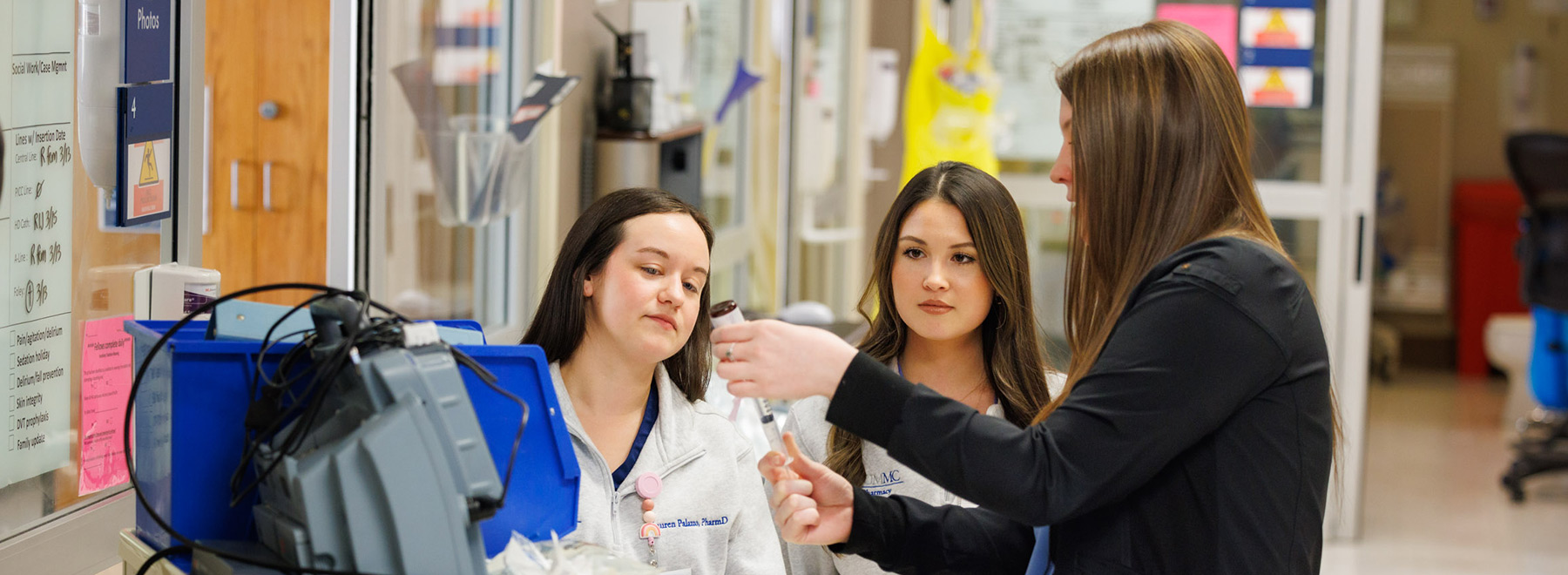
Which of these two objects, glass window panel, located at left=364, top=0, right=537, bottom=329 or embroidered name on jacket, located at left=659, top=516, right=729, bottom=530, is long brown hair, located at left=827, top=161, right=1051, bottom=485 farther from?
glass window panel, located at left=364, top=0, right=537, bottom=329

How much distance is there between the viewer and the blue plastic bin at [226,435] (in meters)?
1.24

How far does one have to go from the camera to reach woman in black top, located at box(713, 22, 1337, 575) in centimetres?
125

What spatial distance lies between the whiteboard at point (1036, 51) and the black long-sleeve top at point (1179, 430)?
4075 mm

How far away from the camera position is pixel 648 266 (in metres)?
1.70

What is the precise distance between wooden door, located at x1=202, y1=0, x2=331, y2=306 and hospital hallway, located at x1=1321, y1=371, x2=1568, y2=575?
363cm

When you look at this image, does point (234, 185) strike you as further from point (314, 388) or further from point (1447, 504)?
point (1447, 504)

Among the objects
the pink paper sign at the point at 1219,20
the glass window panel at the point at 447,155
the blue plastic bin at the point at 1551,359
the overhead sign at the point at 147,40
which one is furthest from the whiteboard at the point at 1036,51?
the overhead sign at the point at 147,40

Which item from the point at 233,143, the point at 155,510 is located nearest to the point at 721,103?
the point at 233,143

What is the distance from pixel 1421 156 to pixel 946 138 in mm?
5989

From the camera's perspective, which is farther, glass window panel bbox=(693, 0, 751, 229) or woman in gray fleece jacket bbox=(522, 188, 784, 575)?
glass window panel bbox=(693, 0, 751, 229)

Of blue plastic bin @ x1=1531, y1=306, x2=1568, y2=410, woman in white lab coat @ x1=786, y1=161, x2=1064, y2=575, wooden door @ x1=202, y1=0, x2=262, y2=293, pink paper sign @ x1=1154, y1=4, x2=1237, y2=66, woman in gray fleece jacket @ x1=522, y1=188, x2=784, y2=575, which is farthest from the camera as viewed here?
blue plastic bin @ x1=1531, y1=306, x2=1568, y2=410

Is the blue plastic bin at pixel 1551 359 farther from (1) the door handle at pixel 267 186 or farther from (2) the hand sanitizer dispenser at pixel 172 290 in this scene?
(2) the hand sanitizer dispenser at pixel 172 290

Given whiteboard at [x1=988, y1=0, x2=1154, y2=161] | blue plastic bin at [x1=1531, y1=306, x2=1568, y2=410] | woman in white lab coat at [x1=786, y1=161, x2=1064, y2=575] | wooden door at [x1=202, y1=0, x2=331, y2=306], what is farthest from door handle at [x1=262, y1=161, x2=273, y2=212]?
blue plastic bin at [x1=1531, y1=306, x2=1568, y2=410]

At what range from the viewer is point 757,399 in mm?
1423
